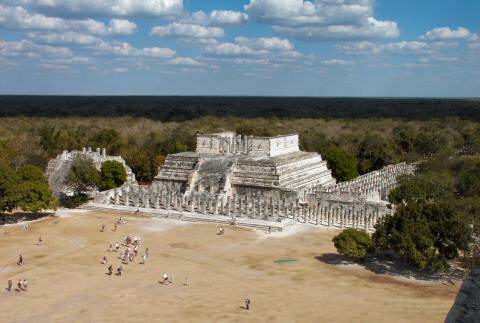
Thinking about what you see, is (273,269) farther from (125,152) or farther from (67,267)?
(125,152)

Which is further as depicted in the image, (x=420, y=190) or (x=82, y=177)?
(x=82, y=177)

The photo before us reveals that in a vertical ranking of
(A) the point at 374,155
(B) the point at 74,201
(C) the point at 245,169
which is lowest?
(B) the point at 74,201

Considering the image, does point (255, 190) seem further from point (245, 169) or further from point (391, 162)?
point (391, 162)

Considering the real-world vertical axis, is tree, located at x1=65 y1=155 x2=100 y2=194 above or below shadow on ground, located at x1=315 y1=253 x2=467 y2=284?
above

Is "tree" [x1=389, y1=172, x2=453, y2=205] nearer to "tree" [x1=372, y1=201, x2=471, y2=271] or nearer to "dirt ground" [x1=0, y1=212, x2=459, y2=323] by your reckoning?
"dirt ground" [x1=0, y1=212, x2=459, y2=323]

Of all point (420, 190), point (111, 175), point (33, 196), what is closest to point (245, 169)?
point (111, 175)

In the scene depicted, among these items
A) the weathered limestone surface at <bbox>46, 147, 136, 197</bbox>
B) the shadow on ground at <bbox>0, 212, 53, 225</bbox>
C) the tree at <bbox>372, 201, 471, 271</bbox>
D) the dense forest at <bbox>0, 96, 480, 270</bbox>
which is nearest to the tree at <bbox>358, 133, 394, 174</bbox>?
the dense forest at <bbox>0, 96, 480, 270</bbox>
